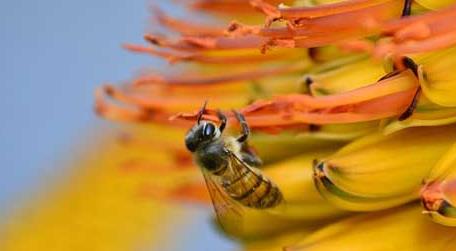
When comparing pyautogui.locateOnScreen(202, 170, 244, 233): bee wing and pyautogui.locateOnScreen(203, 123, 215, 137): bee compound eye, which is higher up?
pyautogui.locateOnScreen(203, 123, 215, 137): bee compound eye

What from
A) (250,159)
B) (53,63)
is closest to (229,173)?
(250,159)

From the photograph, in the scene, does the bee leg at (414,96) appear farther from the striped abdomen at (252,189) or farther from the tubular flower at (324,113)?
the striped abdomen at (252,189)

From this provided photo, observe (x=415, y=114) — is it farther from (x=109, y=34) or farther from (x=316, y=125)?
(x=109, y=34)

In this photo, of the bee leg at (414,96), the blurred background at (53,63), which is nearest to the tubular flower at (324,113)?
the bee leg at (414,96)

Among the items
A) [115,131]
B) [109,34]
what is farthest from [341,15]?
[109,34]

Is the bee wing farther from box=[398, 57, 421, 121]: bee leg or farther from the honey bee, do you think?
box=[398, 57, 421, 121]: bee leg

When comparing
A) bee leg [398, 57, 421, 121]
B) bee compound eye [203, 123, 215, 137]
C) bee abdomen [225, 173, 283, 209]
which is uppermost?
bee compound eye [203, 123, 215, 137]

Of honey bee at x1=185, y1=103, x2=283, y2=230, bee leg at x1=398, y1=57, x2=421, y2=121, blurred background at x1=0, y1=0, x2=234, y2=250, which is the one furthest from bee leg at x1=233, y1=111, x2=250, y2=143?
blurred background at x1=0, y1=0, x2=234, y2=250
